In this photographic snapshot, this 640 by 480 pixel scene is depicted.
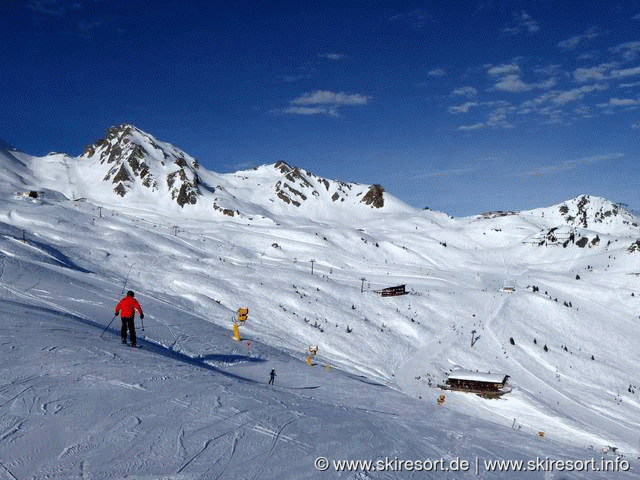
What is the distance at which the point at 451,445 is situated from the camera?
9680 millimetres

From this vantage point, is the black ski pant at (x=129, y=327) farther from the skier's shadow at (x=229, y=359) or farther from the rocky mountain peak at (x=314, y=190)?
the rocky mountain peak at (x=314, y=190)

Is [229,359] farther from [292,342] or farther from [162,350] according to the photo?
[292,342]

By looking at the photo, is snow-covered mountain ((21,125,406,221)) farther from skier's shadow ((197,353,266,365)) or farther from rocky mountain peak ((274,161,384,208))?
skier's shadow ((197,353,266,365))

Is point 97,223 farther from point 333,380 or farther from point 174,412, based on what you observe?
point 174,412

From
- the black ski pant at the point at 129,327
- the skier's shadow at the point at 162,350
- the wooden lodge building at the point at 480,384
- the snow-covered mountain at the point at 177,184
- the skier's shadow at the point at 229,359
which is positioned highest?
the snow-covered mountain at the point at 177,184

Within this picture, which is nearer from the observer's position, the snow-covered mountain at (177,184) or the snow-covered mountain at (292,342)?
the snow-covered mountain at (292,342)

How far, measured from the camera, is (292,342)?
3297 centimetres

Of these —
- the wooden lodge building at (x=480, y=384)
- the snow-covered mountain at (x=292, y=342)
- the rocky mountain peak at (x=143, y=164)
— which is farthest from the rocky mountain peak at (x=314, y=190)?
the wooden lodge building at (x=480, y=384)

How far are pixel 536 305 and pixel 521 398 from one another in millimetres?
28493

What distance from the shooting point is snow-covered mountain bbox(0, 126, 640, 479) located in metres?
7.75

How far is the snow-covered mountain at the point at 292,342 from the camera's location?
7746 millimetres

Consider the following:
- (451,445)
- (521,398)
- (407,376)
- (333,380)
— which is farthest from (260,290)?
(451,445)

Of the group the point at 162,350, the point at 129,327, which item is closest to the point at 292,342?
the point at 162,350

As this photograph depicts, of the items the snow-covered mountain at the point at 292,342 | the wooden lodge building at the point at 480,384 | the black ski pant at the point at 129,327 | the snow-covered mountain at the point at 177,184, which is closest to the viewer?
the snow-covered mountain at the point at 292,342
